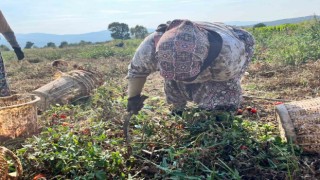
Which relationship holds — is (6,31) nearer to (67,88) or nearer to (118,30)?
(67,88)

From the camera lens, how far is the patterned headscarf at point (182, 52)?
2.18 meters

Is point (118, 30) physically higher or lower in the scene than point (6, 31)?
lower

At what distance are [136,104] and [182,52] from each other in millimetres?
813

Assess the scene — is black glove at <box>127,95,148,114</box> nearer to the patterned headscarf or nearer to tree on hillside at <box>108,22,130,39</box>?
the patterned headscarf

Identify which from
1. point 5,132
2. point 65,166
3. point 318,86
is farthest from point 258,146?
point 318,86

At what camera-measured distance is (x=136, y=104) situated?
2855mm

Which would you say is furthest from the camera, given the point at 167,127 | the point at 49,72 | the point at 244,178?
the point at 49,72

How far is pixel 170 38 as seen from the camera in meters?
2.22

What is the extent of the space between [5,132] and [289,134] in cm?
191

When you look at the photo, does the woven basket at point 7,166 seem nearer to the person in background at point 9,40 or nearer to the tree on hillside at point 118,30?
the person in background at point 9,40

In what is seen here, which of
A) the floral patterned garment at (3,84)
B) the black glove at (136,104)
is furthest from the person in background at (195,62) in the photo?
the floral patterned garment at (3,84)

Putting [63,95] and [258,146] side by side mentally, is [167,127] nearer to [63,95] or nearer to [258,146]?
[258,146]

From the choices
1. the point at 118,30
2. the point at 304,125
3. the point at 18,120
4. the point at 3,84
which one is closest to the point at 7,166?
the point at 18,120

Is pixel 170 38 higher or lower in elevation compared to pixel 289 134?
higher
